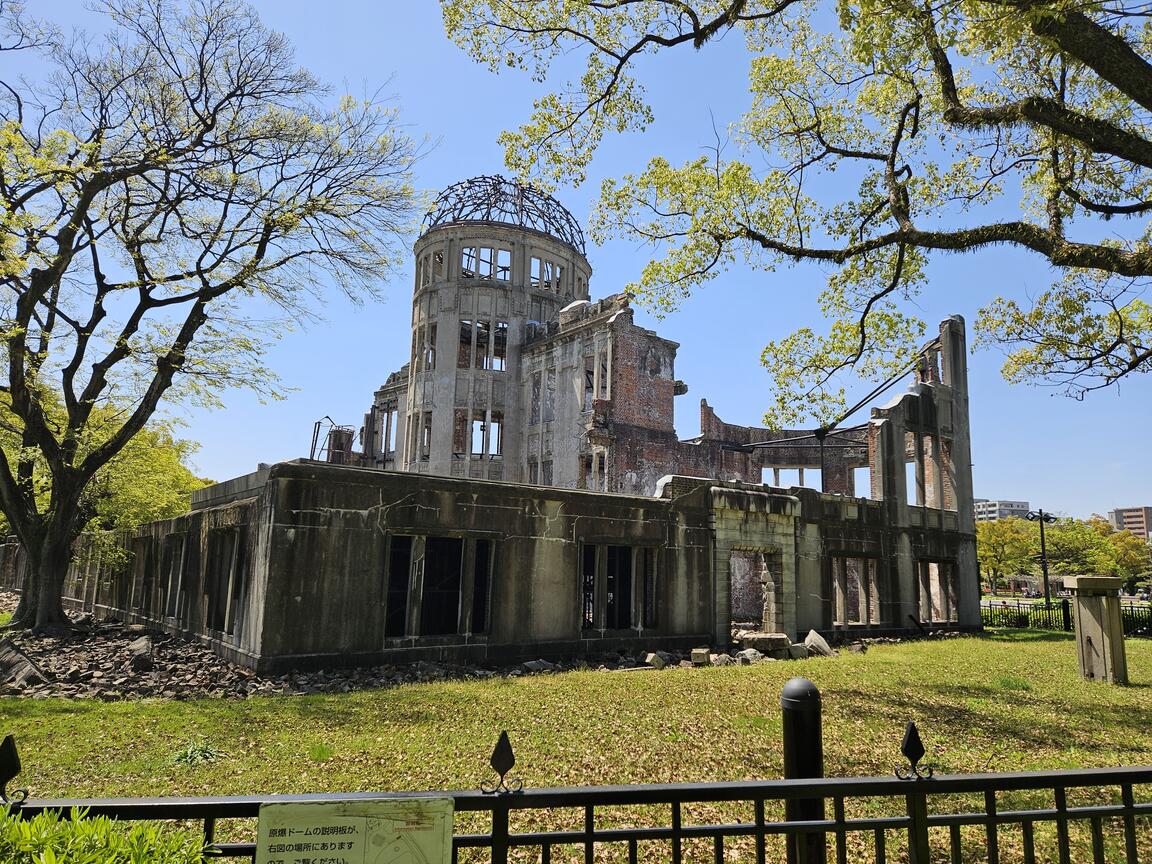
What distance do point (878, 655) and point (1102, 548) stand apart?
54.9m

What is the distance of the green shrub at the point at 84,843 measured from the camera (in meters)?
2.06

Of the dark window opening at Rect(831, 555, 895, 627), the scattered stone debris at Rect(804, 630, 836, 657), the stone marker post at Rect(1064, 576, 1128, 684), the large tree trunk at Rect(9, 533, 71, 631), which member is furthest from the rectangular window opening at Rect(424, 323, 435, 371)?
the stone marker post at Rect(1064, 576, 1128, 684)

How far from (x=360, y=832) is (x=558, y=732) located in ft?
21.3

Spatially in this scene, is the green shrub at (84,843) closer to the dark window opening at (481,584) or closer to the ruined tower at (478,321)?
the dark window opening at (481,584)

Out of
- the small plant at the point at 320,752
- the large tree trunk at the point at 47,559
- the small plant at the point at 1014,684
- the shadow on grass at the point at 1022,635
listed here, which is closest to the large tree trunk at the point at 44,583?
the large tree trunk at the point at 47,559

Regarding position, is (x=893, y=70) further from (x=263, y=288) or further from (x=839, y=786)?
(x=263, y=288)

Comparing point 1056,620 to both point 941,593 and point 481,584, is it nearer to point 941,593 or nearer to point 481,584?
point 941,593

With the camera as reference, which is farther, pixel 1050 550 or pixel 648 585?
pixel 1050 550

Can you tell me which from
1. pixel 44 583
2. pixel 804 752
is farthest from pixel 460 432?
pixel 804 752

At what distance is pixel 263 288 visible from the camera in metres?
18.9

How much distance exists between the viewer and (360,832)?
2328 mm

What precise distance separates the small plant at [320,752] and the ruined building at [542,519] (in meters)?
4.57

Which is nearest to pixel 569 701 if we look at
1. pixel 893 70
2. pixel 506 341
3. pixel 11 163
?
pixel 893 70

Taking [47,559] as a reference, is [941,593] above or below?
below
